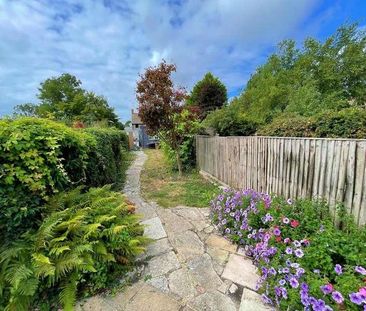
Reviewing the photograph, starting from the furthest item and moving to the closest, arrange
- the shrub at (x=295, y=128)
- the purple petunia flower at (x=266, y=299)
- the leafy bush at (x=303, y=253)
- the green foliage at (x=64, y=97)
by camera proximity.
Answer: the green foliage at (x=64, y=97), the shrub at (x=295, y=128), the purple petunia flower at (x=266, y=299), the leafy bush at (x=303, y=253)

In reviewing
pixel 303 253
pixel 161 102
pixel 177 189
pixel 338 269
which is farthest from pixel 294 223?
pixel 161 102

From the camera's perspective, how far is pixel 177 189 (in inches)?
248

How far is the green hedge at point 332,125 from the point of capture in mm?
4695

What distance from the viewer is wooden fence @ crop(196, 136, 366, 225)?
2625 millimetres

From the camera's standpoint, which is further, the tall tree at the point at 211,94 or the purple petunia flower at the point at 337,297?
the tall tree at the point at 211,94

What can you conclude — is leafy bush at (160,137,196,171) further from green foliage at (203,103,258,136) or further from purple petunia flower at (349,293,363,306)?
purple petunia flower at (349,293,363,306)

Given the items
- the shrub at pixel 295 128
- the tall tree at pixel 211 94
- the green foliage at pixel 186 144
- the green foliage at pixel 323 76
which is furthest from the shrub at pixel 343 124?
the tall tree at pixel 211 94

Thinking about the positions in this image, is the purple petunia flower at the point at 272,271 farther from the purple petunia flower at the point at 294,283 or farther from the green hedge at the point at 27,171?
the green hedge at the point at 27,171


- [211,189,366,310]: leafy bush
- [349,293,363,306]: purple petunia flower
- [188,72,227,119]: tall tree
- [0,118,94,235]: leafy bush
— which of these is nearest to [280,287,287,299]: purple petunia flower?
[211,189,366,310]: leafy bush

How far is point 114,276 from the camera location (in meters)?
2.54

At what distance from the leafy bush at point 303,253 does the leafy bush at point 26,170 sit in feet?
8.70

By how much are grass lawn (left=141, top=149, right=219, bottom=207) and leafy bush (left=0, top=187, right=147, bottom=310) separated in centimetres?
222

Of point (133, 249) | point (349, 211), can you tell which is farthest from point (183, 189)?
point (349, 211)

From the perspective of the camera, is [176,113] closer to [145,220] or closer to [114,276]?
[145,220]
